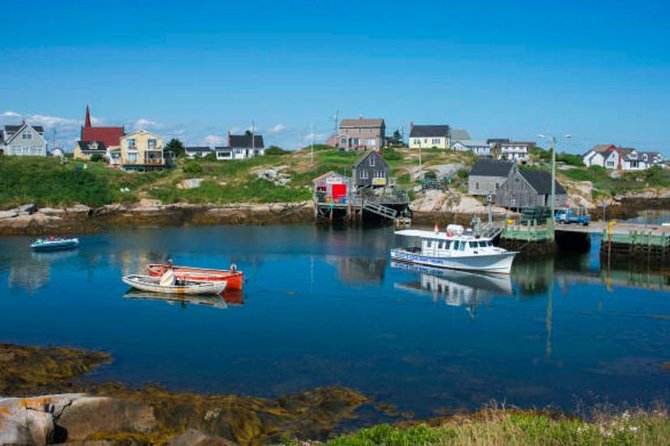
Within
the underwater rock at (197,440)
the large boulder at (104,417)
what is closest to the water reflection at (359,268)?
the large boulder at (104,417)

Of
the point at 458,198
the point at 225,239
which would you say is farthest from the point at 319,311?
the point at 458,198

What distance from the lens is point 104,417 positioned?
1945 centimetres

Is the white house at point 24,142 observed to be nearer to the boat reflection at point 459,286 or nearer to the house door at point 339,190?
the house door at point 339,190

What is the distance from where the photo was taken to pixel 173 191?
266 ft

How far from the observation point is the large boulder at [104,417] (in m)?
19.0

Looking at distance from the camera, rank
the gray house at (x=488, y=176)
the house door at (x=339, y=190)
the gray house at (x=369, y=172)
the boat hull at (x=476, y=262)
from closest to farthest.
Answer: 1. the boat hull at (x=476, y=262)
2. the gray house at (x=488, y=176)
3. the house door at (x=339, y=190)
4. the gray house at (x=369, y=172)

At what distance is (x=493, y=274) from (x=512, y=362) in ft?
59.8

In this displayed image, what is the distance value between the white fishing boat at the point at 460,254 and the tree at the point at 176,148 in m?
72.4

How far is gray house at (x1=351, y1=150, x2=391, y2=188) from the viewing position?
8144 cm

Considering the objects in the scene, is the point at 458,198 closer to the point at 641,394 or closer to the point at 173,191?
the point at 173,191

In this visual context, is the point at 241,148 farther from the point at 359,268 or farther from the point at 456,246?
the point at 456,246

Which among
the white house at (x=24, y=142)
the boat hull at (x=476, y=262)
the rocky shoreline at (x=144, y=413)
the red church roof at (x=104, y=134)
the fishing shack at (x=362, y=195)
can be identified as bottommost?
the rocky shoreline at (x=144, y=413)

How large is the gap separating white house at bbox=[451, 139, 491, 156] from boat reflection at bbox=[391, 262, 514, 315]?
80.9 m

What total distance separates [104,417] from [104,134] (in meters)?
99.5
